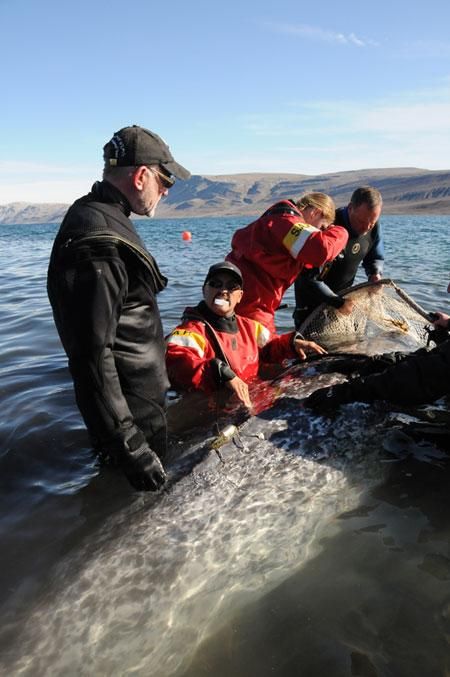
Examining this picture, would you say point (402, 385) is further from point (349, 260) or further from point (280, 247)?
point (349, 260)

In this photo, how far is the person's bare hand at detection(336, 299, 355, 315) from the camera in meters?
6.16

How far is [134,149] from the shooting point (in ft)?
8.95

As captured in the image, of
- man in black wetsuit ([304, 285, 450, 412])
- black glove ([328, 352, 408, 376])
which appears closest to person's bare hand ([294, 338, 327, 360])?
black glove ([328, 352, 408, 376])

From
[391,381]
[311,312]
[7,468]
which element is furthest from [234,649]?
[311,312]

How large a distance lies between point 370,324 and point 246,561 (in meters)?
4.40

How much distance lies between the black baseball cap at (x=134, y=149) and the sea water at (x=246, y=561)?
1938mm

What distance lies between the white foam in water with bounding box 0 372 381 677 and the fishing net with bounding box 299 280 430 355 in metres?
2.58

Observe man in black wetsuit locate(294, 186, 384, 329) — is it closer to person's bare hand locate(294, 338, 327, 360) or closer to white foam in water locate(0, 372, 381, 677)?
person's bare hand locate(294, 338, 327, 360)

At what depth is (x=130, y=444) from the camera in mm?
2682

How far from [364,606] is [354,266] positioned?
491 centimetres

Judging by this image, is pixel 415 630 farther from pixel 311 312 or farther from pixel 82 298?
pixel 311 312

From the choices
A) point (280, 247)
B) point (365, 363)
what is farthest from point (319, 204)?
point (365, 363)

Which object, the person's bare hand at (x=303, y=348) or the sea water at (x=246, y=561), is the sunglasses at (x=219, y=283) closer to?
the person's bare hand at (x=303, y=348)

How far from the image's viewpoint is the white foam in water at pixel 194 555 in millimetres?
2449
